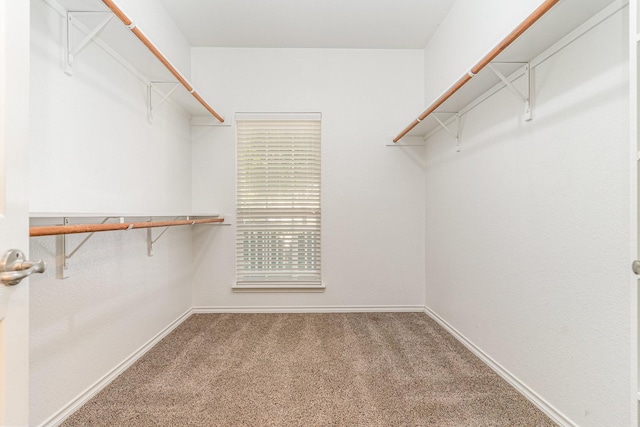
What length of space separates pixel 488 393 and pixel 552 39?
1.82 metres

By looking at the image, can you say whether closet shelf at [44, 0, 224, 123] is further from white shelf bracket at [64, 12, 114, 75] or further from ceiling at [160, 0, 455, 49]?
ceiling at [160, 0, 455, 49]

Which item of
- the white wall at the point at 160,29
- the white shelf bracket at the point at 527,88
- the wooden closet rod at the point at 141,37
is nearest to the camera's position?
the wooden closet rod at the point at 141,37

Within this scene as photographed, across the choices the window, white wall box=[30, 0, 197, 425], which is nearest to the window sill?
the window

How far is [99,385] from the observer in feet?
5.76

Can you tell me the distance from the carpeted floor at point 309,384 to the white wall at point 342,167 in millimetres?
598

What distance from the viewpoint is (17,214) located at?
0.75m

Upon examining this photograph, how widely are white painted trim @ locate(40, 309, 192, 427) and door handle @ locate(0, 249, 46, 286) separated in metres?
A: 1.20

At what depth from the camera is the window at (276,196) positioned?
126 inches

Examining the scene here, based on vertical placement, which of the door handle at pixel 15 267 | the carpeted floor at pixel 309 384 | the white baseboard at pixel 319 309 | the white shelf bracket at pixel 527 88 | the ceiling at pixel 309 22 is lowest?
the carpeted floor at pixel 309 384

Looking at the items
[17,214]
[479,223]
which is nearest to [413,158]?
[479,223]

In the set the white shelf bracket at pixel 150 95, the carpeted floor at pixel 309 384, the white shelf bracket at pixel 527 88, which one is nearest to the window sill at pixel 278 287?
the carpeted floor at pixel 309 384

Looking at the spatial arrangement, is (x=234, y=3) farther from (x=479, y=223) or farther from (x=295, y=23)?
(x=479, y=223)

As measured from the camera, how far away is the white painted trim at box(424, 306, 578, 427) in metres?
1.46

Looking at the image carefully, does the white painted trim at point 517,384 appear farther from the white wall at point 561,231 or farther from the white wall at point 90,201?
the white wall at point 90,201
